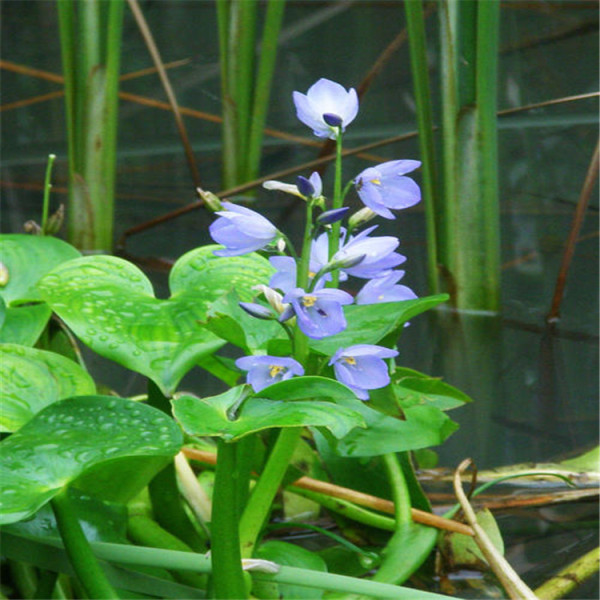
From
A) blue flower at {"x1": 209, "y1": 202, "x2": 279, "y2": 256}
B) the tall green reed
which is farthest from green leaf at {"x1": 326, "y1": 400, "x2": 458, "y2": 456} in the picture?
the tall green reed

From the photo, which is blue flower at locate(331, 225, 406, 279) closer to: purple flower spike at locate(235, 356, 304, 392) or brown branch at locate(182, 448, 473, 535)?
purple flower spike at locate(235, 356, 304, 392)

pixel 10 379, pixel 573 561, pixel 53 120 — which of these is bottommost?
pixel 573 561

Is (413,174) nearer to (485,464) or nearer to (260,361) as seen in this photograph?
(485,464)

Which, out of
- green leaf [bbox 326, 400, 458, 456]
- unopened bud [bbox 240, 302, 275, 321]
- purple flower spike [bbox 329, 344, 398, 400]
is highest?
unopened bud [bbox 240, 302, 275, 321]

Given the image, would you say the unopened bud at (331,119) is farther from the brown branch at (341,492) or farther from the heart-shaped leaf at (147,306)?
the brown branch at (341,492)

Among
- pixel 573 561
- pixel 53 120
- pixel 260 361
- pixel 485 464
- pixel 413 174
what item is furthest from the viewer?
pixel 53 120

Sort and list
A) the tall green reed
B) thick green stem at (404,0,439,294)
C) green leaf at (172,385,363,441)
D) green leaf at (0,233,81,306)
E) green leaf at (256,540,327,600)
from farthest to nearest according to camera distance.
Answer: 1. the tall green reed
2. thick green stem at (404,0,439,294)
3. green leaf at (0,233,81,306)
4. green leaf at (256,540,327,600)
5. green leaf at (172,385,363,441)

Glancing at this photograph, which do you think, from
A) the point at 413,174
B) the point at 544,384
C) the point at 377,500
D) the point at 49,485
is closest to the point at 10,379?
the point at 49,485
